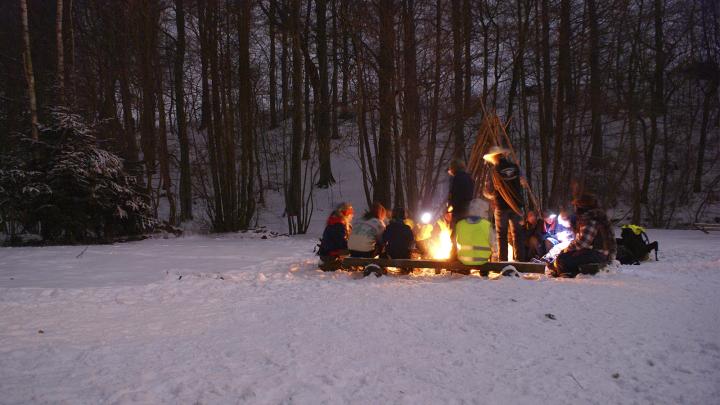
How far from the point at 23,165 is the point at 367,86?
9289 millimetres

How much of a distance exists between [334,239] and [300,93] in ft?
29.9

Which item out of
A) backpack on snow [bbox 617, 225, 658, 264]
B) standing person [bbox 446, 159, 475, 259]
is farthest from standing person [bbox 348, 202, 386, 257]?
backpack on snow [bbox 617, 225, 658, 264]

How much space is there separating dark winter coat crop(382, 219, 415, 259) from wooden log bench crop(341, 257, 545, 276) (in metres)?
0.27

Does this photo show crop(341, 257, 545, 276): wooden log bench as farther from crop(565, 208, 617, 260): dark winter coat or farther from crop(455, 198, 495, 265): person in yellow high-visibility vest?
crop(565, 208, 617, 260): dark winter coat

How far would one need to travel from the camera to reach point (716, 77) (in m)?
20.9

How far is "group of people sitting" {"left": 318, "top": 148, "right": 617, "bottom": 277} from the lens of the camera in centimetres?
702

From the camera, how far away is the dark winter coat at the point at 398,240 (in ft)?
24.8

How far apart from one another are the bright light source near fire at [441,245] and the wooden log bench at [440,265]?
0.73 metres

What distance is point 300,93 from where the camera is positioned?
15.8m

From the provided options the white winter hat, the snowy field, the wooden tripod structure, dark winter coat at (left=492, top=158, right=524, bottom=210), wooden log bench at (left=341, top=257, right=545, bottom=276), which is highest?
the wooden tripod structure

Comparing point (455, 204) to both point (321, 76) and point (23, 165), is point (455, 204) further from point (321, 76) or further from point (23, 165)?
point (321, 76)

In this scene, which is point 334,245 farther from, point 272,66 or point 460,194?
point 272,66

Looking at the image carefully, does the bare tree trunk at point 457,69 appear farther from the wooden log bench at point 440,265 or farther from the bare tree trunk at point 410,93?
the wooden log bench at point 440,265

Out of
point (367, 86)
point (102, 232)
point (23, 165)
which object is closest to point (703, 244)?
point (367, 86)
